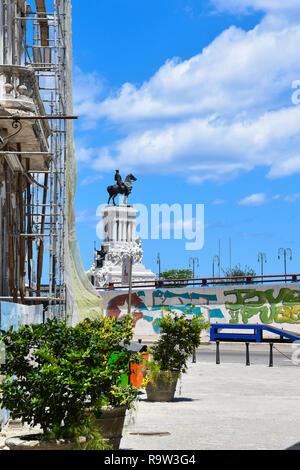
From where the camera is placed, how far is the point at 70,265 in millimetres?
25781

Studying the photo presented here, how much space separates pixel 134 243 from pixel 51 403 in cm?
7250

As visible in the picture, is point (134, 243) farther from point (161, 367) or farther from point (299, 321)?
point (161, 367)

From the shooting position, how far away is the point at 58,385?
7734 mm

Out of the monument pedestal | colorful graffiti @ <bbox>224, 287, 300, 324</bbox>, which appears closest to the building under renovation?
colorful graffiti @ <bbox>224, 287, 300, 324</bbox>

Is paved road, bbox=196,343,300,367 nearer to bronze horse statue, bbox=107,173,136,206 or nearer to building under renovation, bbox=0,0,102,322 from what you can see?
building under renovation, bbox=0,0,102,322

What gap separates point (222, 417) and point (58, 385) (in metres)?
6.60

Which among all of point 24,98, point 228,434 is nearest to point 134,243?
point 24,98

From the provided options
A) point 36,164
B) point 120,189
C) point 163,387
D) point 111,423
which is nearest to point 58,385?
point 111,423

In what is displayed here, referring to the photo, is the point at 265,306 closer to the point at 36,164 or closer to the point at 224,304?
the point at 224,304

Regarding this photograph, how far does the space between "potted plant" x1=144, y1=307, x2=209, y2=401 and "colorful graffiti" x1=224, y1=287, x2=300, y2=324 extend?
108ft

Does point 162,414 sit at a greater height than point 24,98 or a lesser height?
lesser

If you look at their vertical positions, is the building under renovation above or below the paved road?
above

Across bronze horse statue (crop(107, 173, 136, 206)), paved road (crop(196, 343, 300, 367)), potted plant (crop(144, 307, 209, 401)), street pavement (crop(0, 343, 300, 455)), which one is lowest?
paved road (crop(196, 343, 300, 367))

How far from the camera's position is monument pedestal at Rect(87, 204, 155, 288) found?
76.0 metres
